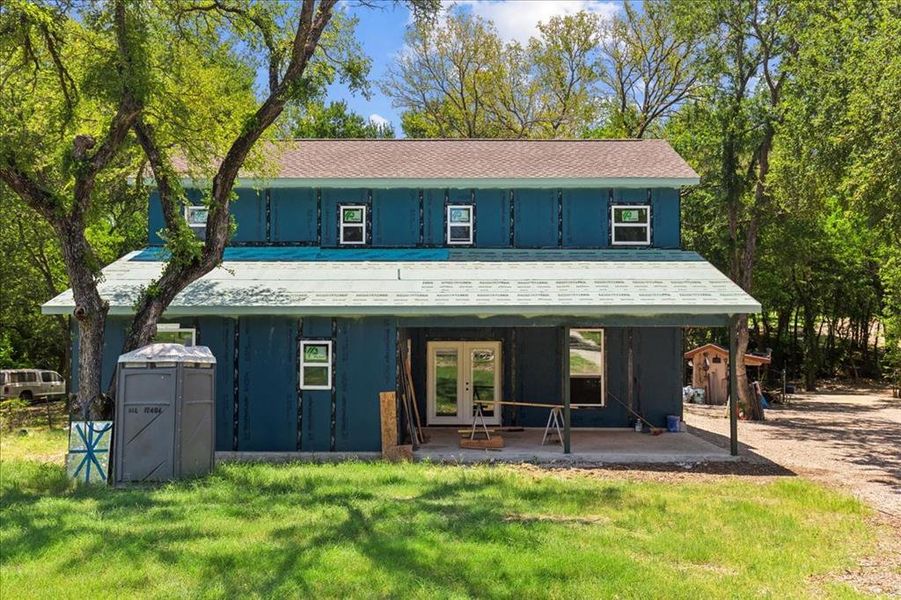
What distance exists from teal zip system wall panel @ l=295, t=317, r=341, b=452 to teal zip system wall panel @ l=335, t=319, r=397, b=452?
16 centimetres

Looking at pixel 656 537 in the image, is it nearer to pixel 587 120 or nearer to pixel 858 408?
pixel 858 408

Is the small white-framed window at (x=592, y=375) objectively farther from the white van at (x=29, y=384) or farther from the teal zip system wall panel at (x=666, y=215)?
the white van at (x=29, y=384)

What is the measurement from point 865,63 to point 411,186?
9263mm

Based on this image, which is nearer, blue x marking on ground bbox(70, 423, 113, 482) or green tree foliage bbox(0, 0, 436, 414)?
blue x marking on ground bbox(70, 423, 113, 482)

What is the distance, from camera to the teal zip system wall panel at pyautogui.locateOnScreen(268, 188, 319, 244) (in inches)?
685

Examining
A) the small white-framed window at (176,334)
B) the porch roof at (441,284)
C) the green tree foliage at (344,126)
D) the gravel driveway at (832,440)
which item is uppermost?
the green tree foliage at (344,126)

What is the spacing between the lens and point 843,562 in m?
7.03

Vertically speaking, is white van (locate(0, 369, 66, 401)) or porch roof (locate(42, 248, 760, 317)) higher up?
porch roof (locate(42, 248, 760, 317))

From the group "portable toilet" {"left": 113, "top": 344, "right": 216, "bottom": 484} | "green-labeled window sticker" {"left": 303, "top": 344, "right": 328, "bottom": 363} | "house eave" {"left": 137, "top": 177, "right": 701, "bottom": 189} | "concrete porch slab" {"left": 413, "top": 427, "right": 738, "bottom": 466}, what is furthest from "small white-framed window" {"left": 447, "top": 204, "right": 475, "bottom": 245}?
"portable toilet" {"left": 113, "top": 344, "right": 216, "bottom": 484}

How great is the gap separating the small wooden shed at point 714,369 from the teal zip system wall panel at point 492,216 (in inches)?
490

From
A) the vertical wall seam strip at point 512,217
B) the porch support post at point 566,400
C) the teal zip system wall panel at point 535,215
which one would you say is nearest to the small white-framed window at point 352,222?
the vertical wall seam strip at point 512,217

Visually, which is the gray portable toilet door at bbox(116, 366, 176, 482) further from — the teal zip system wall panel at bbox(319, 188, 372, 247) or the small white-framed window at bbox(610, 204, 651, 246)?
the small white-framed window at bbox(610, 204, 651, 246)

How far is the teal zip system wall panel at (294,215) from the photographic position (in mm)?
17391

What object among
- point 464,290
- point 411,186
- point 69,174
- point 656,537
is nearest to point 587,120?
point 411,186
